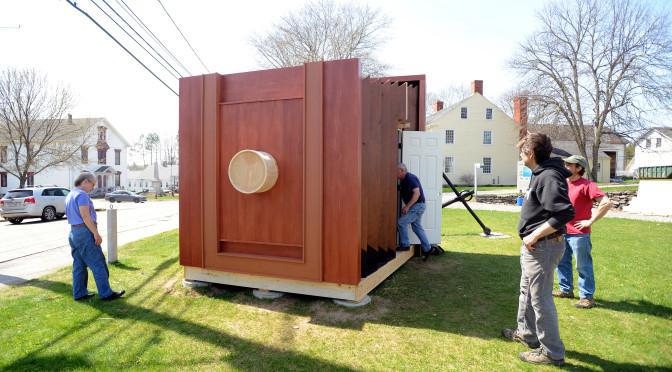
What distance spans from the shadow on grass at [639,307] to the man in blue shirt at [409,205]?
2.67 metres

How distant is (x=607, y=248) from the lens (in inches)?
301

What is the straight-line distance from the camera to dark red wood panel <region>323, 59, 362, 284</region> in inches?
168

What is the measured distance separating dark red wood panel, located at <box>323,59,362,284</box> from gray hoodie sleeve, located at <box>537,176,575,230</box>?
74.2 inches

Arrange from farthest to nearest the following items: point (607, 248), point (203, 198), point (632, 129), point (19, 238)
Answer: point (632, 129) → point (19, 238) → point (607, 248) → point (203, 198)

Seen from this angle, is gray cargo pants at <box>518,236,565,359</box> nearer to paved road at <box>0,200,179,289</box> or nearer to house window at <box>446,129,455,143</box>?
paved road at <box>0,200,179,289</box>

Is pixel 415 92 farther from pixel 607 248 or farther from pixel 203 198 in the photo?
pixel 607 248

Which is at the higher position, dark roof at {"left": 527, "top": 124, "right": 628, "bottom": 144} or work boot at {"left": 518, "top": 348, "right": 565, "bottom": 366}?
dark roof at {"left": 527, "top": 124, "right": 628, "bottom": 144}

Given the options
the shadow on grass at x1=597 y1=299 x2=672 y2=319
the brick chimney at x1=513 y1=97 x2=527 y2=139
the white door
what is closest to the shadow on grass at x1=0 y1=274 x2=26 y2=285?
the white door

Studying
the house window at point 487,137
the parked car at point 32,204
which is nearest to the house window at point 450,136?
the house window at point 487,137

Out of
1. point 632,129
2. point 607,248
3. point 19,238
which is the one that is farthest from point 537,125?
point 19,238

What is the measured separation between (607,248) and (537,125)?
2507cm

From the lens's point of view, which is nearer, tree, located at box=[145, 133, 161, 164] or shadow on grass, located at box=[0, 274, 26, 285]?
shadow on grass, located at box=[0, 274, 26, 285]

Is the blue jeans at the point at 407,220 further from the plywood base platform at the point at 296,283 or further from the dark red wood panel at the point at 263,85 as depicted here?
the dark red wood panel at the point at 263,85

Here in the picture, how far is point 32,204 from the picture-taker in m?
14.8
